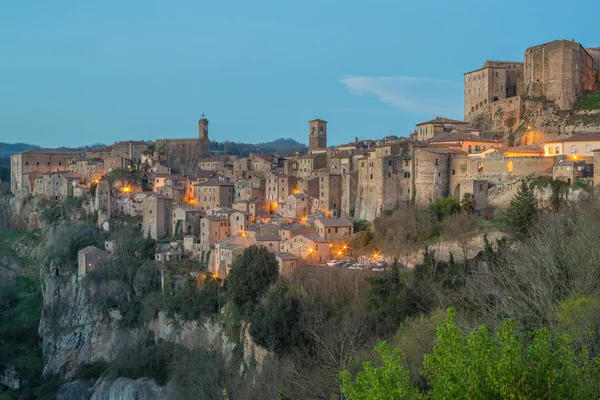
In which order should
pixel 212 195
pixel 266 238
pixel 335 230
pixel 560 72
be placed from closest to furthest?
1. pixel 335 230
2. pixel 266 238
3. pixel 560 72
4. pixel 212 195

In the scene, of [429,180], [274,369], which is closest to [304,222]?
[429,180]

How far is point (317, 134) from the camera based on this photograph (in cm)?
5809

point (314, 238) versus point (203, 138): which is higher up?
point (203, 138)

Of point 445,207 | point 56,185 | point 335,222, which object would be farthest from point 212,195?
point 445,207

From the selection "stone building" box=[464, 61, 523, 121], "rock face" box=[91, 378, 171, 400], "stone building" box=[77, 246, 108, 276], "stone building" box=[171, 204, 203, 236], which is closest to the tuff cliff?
"stone building" box=[464, 61, 523, 121]

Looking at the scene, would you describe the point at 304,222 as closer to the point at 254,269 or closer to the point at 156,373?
the point at 254,269

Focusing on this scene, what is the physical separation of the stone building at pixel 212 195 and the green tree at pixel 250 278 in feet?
53.0

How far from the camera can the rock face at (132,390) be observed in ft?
116

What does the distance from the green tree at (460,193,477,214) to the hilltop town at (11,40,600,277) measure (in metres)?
0.33

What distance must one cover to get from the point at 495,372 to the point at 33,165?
214 feet

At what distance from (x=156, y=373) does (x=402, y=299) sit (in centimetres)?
1650

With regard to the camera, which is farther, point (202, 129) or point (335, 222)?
point (202, 129)

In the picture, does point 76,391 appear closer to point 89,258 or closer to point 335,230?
point 89,258

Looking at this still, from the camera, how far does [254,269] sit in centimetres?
3350
